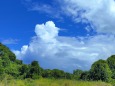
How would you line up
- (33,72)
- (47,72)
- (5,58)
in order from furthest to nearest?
(47,72) < (33,72) < (5,58)

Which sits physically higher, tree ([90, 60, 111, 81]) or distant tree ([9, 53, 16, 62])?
distant tree ([9, 53, 16, 62])

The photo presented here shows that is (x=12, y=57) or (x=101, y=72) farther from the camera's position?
(x=12, y=57)

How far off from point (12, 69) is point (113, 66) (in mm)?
30418

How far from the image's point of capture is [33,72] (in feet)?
212

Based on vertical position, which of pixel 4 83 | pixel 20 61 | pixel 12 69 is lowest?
pixel 4 83

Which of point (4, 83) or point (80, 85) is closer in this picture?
point (4, 83)

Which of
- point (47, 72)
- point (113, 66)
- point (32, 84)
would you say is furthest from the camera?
point (113, 66)

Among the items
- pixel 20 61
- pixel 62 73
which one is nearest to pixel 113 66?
pixel 62 73

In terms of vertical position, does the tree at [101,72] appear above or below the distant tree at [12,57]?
below

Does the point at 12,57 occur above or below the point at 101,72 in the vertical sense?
above

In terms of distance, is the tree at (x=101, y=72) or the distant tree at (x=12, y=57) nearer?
the tree at (x=101, y=72)

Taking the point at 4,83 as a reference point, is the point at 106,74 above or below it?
above

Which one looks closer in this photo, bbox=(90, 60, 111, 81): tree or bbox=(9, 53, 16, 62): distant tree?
bbox=(90, 60, 111, 81): tree

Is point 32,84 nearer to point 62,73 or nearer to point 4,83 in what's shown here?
point 4,83
